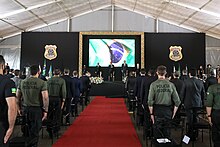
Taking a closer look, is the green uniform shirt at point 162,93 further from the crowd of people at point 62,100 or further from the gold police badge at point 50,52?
the gold police badge at point 50,52

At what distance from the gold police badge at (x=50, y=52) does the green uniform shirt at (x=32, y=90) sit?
14797 millimetres

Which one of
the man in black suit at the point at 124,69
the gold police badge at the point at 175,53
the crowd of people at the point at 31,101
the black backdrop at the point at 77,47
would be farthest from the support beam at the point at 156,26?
the crowd of people at the point at 31,101

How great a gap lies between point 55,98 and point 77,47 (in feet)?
45.1

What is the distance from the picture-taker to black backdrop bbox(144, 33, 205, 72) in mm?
18938

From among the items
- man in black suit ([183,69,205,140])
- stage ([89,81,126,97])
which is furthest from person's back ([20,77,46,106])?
stage ([89,81,126,97])

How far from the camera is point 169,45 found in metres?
19.0

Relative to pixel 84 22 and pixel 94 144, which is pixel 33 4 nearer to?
pixel 84 22

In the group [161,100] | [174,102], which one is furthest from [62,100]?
[174,102]

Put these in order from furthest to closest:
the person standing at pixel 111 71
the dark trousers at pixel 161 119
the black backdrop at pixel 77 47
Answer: the black backdrop at pixel 77 47 < the person standing at pixel 111 71 < the dark trousers at pixel 161 119

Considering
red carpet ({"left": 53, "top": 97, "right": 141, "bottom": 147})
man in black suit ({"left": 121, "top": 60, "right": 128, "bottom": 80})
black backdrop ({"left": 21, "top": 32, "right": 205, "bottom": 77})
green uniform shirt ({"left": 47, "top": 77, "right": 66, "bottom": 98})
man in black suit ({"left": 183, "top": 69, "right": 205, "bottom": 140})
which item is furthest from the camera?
black backdrop ({"left": 21, "top": 32, "right": 205, "bottom": 77})

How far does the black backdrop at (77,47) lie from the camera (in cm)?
1897

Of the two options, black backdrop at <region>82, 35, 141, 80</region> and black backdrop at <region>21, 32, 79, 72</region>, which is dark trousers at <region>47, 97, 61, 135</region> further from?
black backdrop at <region>21, 32, 79, 72</region>

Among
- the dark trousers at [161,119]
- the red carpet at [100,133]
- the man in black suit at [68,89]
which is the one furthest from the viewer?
the man in black suit at [68,89]

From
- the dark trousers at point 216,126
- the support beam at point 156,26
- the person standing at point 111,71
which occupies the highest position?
the support beam at point 156,26
